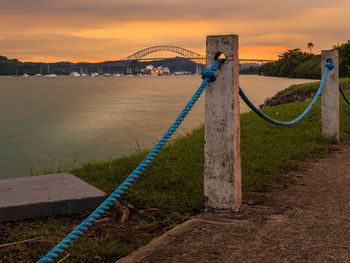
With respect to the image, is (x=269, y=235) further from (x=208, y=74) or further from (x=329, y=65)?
(x=329, y=65)

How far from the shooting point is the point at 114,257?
299 centimetres

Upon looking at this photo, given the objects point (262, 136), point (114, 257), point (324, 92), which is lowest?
point (114, 257)

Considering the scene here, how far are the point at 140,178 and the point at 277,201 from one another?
1813mm

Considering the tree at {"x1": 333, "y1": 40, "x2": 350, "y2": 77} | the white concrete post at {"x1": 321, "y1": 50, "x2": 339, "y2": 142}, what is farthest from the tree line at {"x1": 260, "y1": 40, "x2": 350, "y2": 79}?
the white concrete post at {"x1": 321, "y1": 50, "x2": 339, "y2": 142}

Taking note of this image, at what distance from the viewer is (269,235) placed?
3.13 meters

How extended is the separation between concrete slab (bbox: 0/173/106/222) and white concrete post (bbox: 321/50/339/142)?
4863 mm

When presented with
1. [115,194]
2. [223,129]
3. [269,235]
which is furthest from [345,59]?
[115,194]

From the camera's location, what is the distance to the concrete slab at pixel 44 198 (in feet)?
12.4

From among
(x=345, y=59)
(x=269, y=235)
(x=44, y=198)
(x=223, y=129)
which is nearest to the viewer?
(x=269, y=235)

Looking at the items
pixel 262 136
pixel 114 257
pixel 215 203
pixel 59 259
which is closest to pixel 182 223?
pixel 215 203

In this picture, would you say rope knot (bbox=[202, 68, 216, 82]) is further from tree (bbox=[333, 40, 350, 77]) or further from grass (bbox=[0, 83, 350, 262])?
tree (bbox=[333, 40, 350, 77])

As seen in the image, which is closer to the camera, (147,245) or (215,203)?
(147,245)

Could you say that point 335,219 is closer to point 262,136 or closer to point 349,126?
point 262,136

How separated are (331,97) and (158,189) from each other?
13.7 ft
